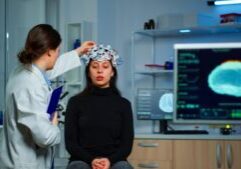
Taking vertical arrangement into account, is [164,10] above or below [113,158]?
above

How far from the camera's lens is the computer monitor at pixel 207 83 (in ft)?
11.0

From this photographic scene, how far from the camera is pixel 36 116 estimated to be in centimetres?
182

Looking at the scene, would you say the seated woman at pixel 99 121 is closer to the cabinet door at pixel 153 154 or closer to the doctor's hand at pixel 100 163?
the doctor's hand at pixel 100 163

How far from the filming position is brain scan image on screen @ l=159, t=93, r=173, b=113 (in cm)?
385

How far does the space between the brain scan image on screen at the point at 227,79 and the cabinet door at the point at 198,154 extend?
0.39 meters

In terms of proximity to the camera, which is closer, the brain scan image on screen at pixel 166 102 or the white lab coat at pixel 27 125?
the white lab coat at pixel 27 125

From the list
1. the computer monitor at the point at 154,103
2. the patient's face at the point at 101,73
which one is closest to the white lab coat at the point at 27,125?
the patient's face at the point at 101,73

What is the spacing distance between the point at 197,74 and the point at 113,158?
1.33 meters

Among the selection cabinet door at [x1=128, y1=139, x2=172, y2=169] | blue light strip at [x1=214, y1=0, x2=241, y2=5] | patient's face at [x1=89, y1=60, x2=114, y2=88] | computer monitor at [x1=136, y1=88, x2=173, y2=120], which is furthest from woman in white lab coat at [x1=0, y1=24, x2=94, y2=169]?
blue light strip at [x1=214, y1=0, x2=241, y2=5]

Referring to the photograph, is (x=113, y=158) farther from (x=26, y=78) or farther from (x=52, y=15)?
(x=52, y=15)

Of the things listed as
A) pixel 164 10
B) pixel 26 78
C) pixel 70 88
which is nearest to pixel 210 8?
pixel 164 10

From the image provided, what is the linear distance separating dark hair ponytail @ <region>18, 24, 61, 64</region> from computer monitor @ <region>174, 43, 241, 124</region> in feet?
5.57

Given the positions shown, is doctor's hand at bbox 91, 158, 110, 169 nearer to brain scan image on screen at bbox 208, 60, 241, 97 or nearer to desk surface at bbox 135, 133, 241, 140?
desk surface at bbox 135, 133, 241, 140

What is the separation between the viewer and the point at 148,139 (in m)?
3.52
